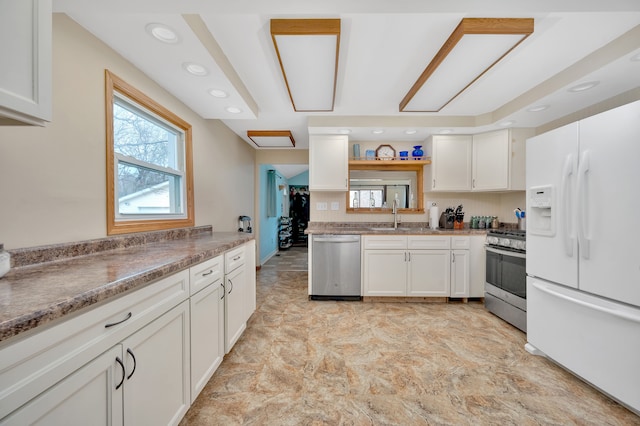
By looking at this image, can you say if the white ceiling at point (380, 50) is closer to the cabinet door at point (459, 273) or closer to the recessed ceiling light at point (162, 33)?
the recessed ceiling light at point (162, 33)

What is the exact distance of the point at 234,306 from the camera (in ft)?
6.31

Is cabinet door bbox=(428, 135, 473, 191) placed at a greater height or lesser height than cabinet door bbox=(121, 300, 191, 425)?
greater

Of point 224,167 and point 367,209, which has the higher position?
point 224,167

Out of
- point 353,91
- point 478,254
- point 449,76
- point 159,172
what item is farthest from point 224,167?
point 478,254

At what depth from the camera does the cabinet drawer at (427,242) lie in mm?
3025

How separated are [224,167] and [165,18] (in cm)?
209

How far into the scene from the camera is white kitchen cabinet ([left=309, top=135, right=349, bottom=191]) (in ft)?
10.9

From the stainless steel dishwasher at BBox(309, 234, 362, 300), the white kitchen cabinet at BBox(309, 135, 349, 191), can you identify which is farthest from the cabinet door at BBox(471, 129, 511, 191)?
the stainless steel dishwasher at BBox(309, 234, 362, 300)

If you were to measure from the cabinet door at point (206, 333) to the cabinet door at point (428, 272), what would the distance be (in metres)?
2.25

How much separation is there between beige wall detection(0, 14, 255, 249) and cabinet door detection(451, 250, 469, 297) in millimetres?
3393

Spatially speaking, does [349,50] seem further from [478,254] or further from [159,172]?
[478,254]

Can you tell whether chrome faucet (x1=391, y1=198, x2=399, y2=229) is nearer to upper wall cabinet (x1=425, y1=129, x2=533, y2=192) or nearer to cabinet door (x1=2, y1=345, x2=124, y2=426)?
upper wall cabinet (x1=425, y1=129, x2=533, y2=192)

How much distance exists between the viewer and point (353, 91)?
2.51m

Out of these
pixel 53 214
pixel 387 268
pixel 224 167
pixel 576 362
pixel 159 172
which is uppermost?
pixel 224 167
